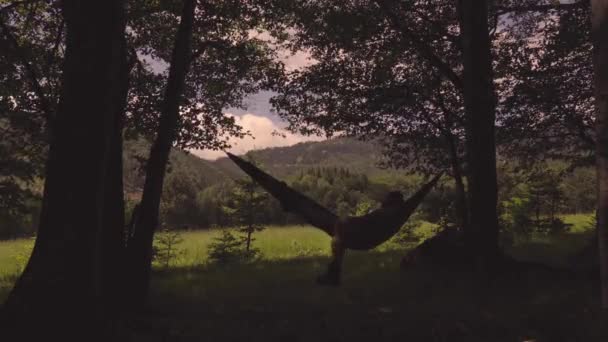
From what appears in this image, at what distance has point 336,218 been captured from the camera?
6.40 m

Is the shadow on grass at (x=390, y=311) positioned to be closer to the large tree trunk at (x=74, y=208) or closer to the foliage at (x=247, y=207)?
the large tree trunk at (x=74, y=208)

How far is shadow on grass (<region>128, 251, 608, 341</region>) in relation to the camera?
17.1 ft

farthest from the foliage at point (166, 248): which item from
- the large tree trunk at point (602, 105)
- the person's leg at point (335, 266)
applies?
the large tree trunk at point (602, 105)

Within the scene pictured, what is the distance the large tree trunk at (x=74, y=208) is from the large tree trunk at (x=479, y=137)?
6.05 meters

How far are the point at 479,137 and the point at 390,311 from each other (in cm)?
357

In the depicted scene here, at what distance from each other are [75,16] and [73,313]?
10.3 ft

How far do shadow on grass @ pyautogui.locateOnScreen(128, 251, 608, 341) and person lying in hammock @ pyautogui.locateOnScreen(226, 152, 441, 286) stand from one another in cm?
88

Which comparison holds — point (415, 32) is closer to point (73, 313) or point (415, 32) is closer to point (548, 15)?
point (548, 15)

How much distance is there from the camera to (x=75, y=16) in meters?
4.62

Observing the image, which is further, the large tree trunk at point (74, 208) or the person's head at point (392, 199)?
the person's head at point (392, 199)

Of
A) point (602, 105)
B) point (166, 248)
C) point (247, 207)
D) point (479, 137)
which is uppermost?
point (479, 137)

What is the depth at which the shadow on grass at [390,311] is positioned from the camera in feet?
17.1

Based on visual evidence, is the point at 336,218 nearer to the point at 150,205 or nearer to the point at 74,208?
the point at 150,205

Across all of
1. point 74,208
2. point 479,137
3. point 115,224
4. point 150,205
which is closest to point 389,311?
point 479,137
